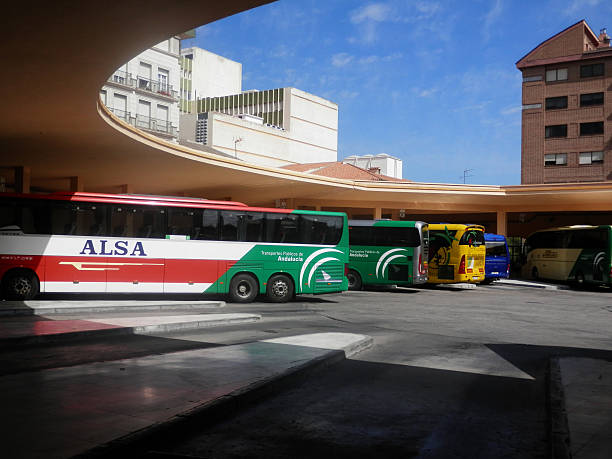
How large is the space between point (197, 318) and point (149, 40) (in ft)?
19.5

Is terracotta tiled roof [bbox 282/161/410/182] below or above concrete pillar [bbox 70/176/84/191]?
above

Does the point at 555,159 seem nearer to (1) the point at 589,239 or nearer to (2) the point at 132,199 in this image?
(1) the point at 589,239

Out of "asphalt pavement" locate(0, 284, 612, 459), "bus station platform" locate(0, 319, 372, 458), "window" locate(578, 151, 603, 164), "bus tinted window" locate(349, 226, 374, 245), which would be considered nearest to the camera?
"bus station platform" locate(0, 319, 372, 458)

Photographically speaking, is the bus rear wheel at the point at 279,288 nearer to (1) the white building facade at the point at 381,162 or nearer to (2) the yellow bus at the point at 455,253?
(2) the yellow bus at the point at 455,253

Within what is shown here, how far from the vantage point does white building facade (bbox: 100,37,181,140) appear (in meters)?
43.6

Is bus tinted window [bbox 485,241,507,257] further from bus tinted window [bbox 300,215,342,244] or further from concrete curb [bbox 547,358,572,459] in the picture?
concrete curb [bbox 547,358,572,459]

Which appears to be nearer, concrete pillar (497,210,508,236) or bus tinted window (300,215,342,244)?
bus tinted window (300,215,342,244)

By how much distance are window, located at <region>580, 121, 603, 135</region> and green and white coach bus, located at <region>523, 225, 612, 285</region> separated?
20330 mm

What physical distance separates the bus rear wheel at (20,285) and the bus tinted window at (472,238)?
1770 cm

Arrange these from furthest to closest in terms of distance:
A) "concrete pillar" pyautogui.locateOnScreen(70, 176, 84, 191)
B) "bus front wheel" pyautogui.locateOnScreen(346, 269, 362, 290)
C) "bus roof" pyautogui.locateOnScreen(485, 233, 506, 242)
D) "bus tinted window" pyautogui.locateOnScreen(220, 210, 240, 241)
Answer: "bus roof" pyautogui.locateOnScreen(485, 233, 506, 242), "concrete pillar" pyautogui.locateOnScreen(70, 176, 84, 191), "bus front wheel" pyautogui.locateOnScreen(346, 269, 362, 290), "bus tinted window" pyautogui.locateOnScreen(220, 210, 240, 241)

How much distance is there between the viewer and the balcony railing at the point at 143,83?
4381 cm

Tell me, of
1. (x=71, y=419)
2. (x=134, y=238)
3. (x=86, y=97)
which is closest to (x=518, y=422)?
(x=71, y=419)

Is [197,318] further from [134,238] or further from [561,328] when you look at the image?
[561,328]

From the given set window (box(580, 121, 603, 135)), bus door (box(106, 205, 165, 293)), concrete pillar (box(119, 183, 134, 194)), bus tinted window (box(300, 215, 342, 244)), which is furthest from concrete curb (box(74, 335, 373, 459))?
window (box(580, 121, 603, 135))
